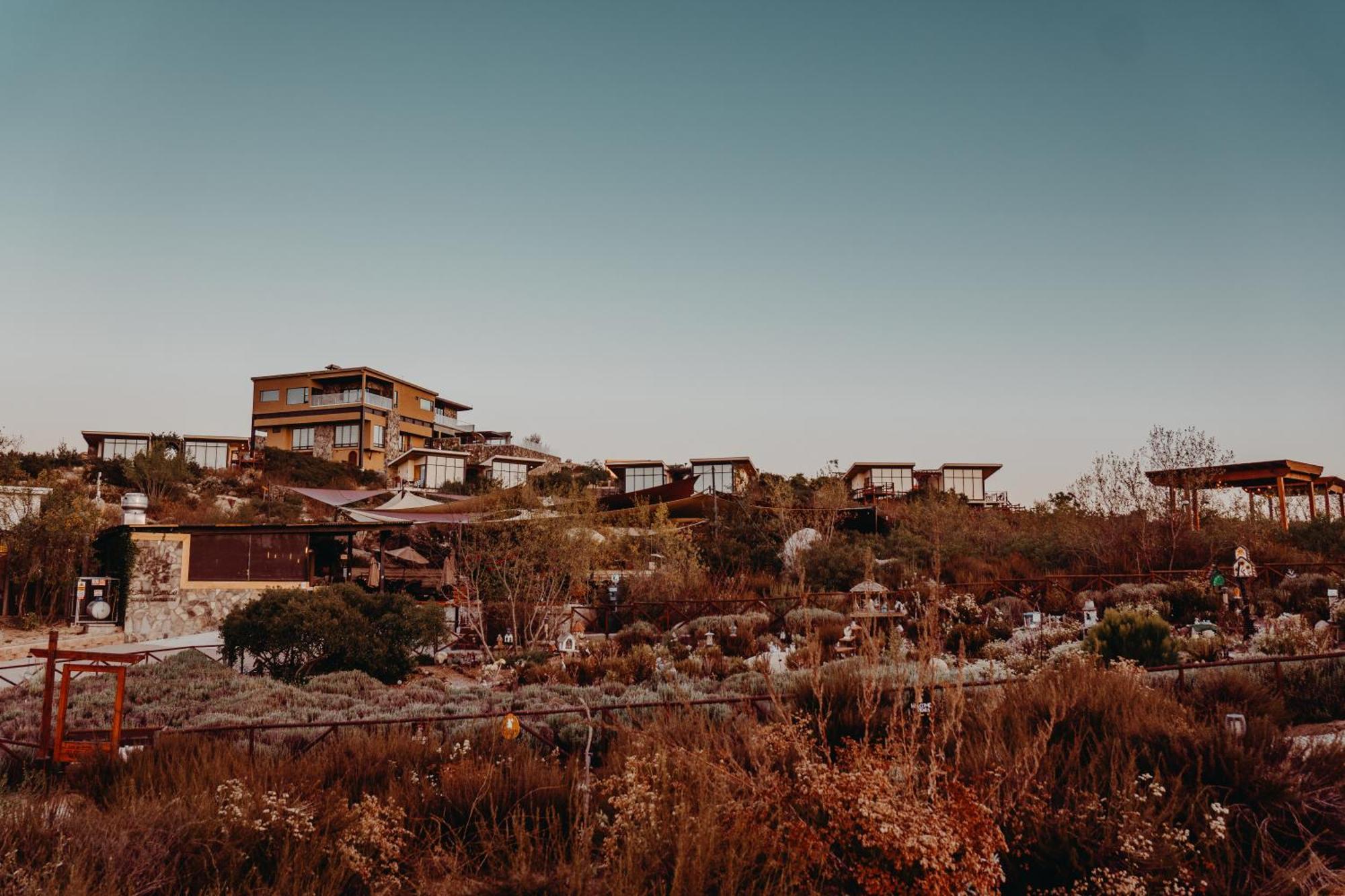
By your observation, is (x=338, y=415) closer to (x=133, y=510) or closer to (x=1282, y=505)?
(x=133, y=510)

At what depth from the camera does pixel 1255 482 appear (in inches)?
966

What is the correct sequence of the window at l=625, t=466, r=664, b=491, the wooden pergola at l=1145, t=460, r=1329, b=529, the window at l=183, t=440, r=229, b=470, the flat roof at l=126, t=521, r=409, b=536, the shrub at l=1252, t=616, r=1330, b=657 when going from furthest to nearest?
1. the window at l=183, t=440, r=229, b=470
2. the window at l=625, t=466, r=664, b=491
3. the wooden pergola at l=1145, t=460, r=1329, b=529
4. the flat roof at l=126, t=521, r=409, b=536
5. the shrub at l=1252, t=616, r=1330, b=657

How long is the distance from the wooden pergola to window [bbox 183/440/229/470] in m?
49.4

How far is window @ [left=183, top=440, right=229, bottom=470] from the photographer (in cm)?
4919

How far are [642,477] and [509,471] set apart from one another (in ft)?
30.1

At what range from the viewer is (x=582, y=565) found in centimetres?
1758

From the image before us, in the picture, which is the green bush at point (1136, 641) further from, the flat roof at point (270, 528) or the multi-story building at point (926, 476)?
the multi-story building at point (926, 476)

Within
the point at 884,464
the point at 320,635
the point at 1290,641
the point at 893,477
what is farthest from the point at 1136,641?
the point at 893,477

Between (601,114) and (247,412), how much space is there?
46.5 meters

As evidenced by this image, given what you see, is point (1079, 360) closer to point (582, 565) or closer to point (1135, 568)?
point (1135, 568)

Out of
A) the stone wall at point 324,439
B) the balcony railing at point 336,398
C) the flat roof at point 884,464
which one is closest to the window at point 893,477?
the flat roof at point 884,464

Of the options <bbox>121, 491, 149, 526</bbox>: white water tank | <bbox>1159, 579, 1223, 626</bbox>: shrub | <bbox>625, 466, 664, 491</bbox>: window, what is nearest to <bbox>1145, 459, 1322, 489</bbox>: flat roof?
<bbox>1159, 579, 1223, 626</bbox>: shrub

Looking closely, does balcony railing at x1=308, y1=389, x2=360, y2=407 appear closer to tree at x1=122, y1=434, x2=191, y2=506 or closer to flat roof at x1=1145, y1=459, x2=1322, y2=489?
tree at x1=122, y1=434, x2=191, y2=506

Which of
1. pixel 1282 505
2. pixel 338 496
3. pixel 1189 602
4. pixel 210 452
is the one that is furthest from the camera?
pixel 210 452
